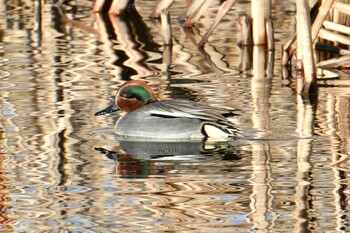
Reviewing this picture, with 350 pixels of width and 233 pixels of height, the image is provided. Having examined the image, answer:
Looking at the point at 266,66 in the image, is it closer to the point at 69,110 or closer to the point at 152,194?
the point at 69,110

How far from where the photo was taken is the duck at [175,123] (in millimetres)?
8227

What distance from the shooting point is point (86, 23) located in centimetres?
1506

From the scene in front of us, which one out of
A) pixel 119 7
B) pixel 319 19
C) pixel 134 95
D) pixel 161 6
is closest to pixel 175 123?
pixel 134 95

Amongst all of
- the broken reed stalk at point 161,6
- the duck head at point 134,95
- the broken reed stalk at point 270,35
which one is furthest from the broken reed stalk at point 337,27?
the duck head at point 134,95

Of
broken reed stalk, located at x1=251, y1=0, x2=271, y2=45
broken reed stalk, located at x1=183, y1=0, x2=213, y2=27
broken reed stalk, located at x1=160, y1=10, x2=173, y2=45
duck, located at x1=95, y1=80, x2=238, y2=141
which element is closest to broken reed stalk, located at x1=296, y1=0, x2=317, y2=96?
duck, located at x1=95, y1=80, x2=238, y2=141

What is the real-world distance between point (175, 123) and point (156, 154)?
1.51 feet

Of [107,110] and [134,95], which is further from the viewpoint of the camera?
[107,110]

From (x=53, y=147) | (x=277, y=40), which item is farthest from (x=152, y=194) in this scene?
(x=277, y=40)

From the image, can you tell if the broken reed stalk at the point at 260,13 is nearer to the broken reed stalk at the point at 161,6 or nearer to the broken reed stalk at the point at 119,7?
the broken reed stalk at the point at 161,6

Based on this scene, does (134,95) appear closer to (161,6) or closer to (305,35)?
(305,35)

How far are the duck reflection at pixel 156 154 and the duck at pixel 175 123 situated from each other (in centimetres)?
6

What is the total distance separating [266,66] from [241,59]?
1.56ft

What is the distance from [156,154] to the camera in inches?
311

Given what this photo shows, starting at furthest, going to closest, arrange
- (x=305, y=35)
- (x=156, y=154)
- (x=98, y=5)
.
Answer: (x=98, y=5) < (x=305, y=35) < (x=156, y=154)
